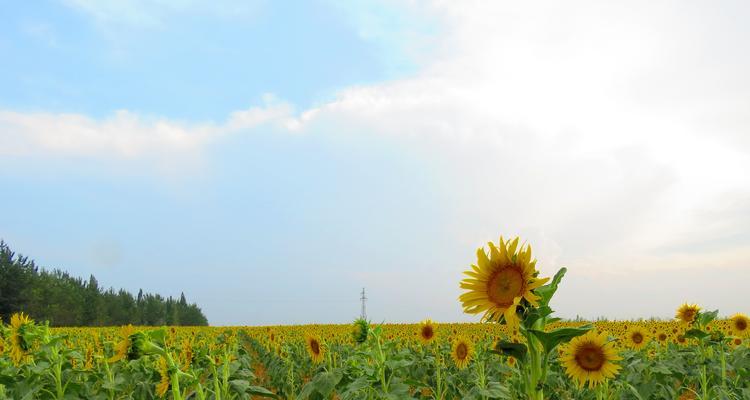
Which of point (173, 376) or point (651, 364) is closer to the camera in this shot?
point (173, 376)

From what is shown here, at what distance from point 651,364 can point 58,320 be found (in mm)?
80619

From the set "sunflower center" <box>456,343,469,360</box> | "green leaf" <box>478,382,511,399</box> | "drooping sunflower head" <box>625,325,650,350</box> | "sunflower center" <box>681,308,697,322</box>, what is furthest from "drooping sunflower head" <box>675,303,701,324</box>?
"green leaf" <box>478,382,511,399</box>

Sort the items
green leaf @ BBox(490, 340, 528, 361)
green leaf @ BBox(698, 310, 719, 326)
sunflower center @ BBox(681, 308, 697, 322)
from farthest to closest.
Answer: sunflower center @ BBox(681, 308, 697, 322) < green leaf @ BBox(698, 310, 719, 326) < green leaf @ BBox(490, 340, 528, 361)

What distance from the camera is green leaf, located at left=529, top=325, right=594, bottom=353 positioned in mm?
2475

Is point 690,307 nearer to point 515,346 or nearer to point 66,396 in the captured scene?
point 515,346

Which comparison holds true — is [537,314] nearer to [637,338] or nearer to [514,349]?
[514,349]

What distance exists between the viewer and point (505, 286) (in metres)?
3.03

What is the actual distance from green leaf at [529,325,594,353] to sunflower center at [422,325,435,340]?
629 centimetres

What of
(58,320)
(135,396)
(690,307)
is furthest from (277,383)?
(58,320)

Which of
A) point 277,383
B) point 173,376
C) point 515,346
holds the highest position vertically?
point 515,346

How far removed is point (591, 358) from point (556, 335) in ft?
9.60

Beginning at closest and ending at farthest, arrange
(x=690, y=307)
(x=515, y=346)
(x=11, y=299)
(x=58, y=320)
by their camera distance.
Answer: (x=515, y=346) → (x=690, y=307) → (x=11, y=299) → (x=58, y=320)

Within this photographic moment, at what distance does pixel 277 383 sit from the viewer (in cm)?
1129

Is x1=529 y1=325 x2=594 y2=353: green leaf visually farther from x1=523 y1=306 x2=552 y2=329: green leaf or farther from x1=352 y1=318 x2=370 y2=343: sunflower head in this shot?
x1=352 y1=318 x2=370 y2=343: sunflower head
